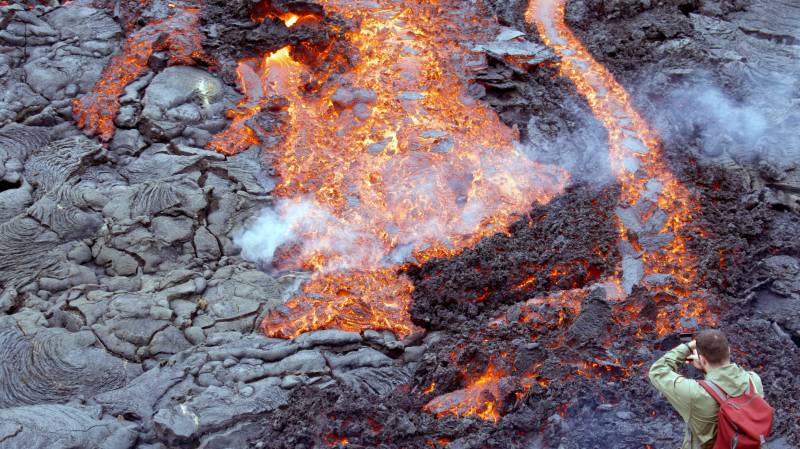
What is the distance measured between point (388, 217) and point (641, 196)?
9.13 feet

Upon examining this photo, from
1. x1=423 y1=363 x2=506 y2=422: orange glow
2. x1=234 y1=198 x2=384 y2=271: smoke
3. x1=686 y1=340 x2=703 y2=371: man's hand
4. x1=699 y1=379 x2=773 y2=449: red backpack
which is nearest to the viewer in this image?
x1=699 y1=379 x2=773 y2=449: red backpack

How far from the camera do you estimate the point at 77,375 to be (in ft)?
17.8

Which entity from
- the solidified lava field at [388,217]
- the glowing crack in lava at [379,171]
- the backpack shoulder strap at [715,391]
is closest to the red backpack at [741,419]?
the backpack shoulder strap at [715,391]

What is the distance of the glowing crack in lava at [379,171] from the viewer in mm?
6629

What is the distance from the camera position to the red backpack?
3.43 meters

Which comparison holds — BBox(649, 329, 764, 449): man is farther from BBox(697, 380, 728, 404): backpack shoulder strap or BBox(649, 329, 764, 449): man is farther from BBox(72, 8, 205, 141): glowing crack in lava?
BBox(72, 8, 205, 141): glowing crack in lava

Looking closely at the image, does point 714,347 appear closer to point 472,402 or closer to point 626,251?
point 472,402

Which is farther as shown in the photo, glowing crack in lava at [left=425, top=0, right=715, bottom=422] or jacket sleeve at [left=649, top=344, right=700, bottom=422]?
glowing crack in lava at [left=425, top=0, right=715, bottom=422]

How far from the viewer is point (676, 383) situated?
12.1ft

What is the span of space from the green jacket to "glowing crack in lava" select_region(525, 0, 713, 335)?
2.21 metres

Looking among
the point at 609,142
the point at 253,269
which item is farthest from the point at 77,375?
the point at 609,142

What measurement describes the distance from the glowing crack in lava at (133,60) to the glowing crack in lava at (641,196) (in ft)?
15.4

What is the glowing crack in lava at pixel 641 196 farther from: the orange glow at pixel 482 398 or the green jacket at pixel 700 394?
the green jacket at pixel 700 394

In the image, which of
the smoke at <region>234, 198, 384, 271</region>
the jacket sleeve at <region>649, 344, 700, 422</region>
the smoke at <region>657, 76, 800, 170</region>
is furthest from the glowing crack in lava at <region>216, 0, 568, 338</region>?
the jacket sleeve at <region>649, 344, 700, 422</region>
